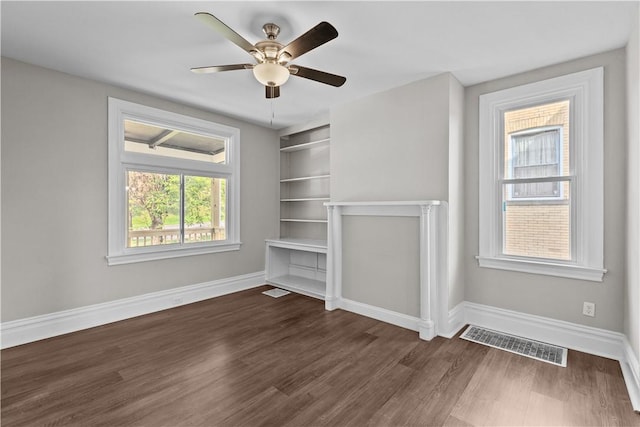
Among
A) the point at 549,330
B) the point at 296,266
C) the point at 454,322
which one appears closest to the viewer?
the point at 549,330

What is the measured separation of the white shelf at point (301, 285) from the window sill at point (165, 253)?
855mm

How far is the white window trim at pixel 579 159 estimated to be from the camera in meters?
2.53

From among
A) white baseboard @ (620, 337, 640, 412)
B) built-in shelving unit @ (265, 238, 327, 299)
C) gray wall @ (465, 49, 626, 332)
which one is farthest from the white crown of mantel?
built-in shelving unit @ (265, 238, 327, 299)

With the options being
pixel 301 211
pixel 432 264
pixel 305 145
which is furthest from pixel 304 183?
pixel 432 264

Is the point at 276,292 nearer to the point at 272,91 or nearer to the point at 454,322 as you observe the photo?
A: the point at 454,322

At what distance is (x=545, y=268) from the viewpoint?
2.78m

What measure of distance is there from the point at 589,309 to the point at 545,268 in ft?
1.45

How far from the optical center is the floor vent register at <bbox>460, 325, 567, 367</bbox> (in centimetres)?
248

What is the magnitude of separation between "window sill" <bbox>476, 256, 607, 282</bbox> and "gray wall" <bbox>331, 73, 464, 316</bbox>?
0.36 m

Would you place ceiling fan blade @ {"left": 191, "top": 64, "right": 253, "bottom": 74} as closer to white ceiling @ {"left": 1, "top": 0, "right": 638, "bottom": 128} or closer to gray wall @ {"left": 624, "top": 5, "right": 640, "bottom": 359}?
white ceiling @ {"left": 1, "top": 0, "right": 638, "bottom": 128}

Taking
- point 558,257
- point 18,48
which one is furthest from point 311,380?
point 18,48

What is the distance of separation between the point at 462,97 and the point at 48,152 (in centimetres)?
425

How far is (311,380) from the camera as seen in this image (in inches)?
85.0

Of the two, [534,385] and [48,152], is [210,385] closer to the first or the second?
[534,385]
